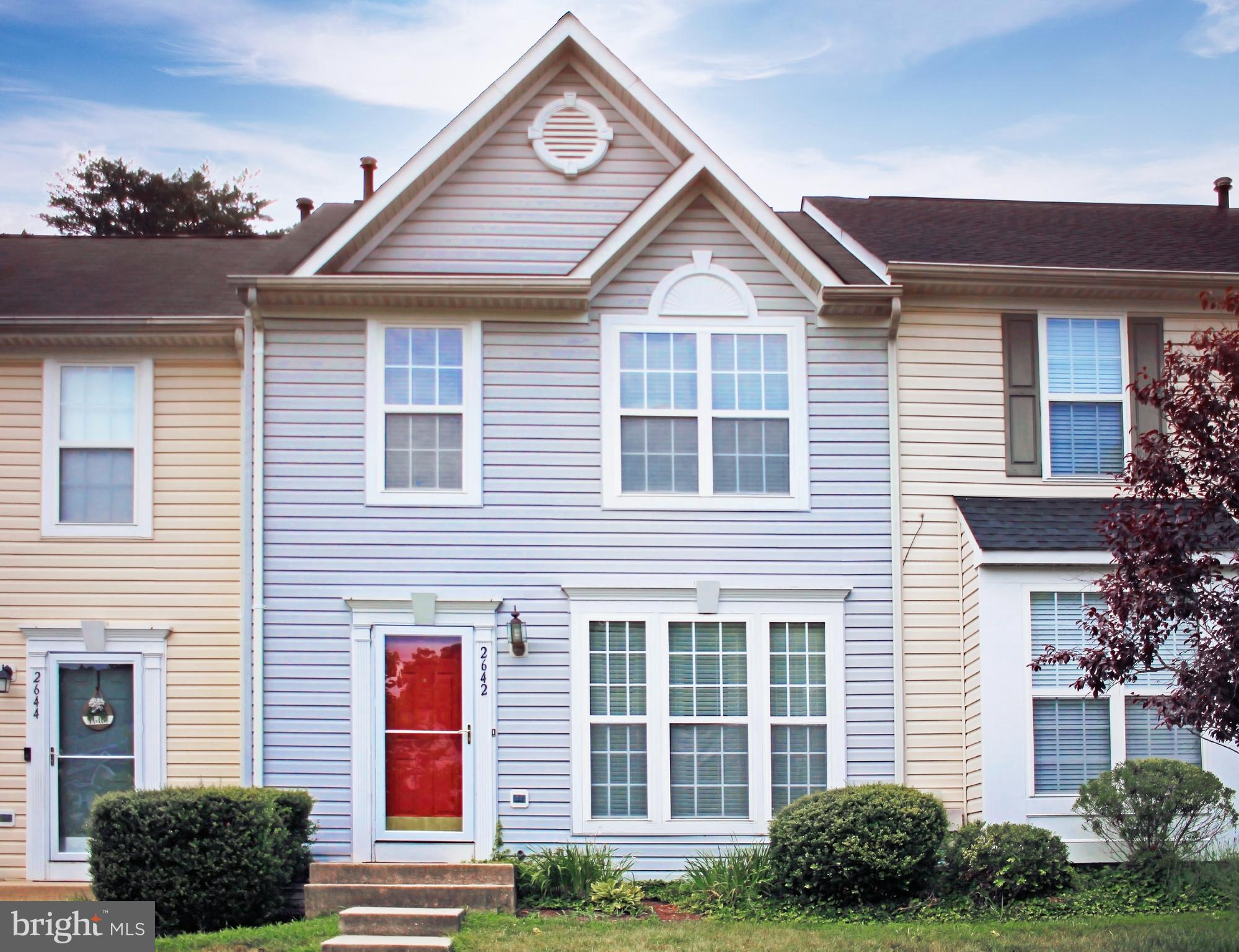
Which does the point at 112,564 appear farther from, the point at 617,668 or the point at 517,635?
the point at 617,668

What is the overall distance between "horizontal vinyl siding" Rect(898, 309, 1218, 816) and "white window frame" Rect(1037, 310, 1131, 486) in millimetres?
91

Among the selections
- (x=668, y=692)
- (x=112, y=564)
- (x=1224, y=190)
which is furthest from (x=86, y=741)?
(x=1224, y=190)

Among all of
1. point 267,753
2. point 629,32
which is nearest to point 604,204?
point 629,32

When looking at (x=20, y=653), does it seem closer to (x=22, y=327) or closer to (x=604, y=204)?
(x=22, y=327)

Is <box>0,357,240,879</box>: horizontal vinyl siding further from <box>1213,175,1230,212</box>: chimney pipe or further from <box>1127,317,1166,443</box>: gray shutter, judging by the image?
<box>1213,175,1230,212</box>: chimney pipe

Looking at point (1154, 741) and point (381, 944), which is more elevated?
point (1154, 741)

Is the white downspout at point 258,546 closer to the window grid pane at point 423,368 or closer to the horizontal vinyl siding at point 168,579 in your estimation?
the horizontal vinyl siding at point 168,579

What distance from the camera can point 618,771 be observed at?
12055 millimetres

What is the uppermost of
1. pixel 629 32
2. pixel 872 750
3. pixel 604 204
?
pixel 629 32

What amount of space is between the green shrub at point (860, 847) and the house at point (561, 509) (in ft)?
4.17

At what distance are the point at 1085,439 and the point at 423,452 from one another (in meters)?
6.08

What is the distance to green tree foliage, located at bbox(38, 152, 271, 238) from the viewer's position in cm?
3097

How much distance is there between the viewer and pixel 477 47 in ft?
50.2

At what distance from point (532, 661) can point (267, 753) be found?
Answer: 7.86 feet
